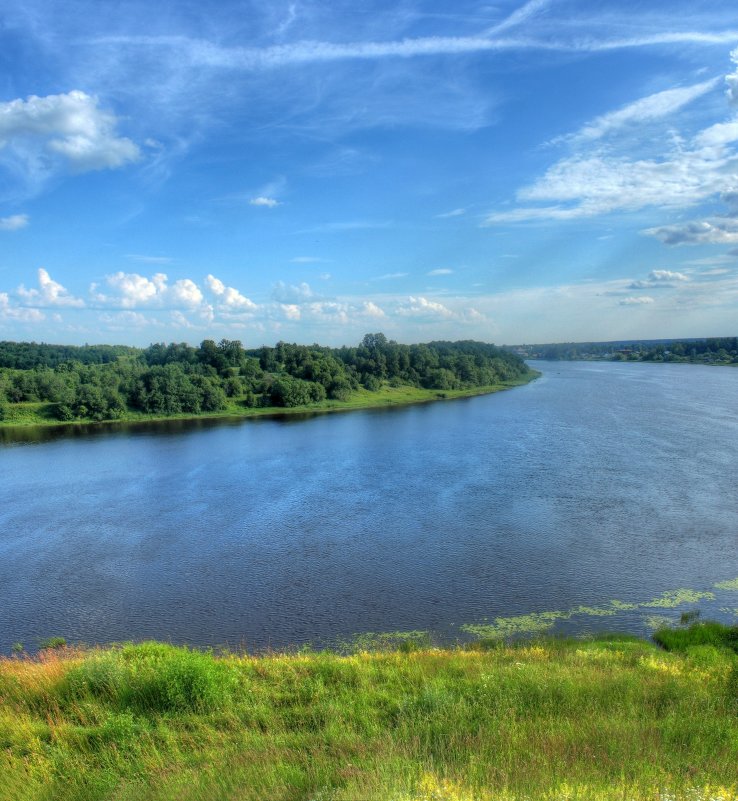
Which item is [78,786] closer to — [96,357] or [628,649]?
[628,649]

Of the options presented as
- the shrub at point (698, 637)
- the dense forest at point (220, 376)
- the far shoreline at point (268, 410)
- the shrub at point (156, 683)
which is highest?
the dense forest at point (220, 376)

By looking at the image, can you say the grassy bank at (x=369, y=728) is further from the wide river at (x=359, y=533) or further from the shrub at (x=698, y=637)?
the wide river at (x=359, y=533)

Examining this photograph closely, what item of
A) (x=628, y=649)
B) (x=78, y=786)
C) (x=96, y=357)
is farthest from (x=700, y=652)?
(x=96, y=357)

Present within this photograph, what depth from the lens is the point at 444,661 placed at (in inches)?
464

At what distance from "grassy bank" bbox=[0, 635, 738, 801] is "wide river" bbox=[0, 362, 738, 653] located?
5197 millimetres

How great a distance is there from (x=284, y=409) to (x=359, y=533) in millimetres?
48090

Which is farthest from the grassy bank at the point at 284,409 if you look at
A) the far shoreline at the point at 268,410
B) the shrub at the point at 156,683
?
the shrub at the point at 156,683

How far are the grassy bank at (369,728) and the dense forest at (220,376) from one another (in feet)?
191

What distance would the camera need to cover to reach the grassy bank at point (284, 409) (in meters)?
62.8

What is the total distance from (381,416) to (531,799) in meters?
60.5

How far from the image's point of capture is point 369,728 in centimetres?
770

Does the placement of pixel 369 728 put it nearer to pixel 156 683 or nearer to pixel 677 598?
pixel 156 683

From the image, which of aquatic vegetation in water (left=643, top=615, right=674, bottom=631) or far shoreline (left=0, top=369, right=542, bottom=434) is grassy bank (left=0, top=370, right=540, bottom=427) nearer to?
far shoreline (left=0, top=369, right=542, bottom=434)

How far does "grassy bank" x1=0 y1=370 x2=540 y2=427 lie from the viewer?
6278cm
